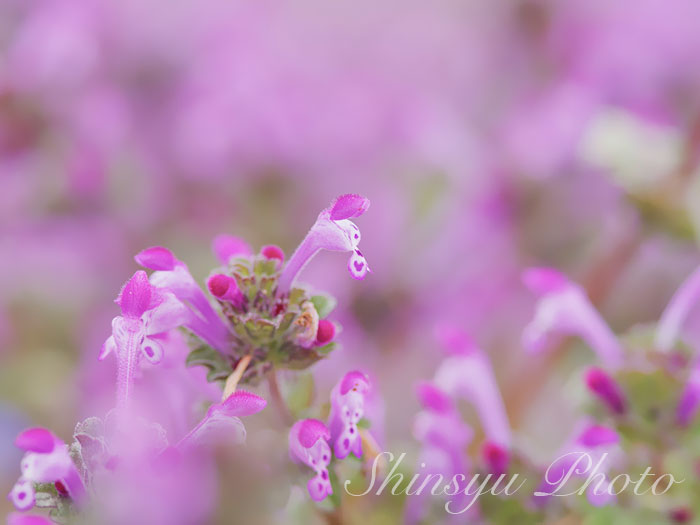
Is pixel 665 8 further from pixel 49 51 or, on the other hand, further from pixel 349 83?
pixel 49 51

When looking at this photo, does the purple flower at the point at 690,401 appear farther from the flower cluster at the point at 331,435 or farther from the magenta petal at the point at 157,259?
the magenta petal at the point at 157,259

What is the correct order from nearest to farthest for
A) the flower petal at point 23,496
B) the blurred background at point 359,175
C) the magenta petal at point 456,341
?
the flower petal at point 23,496 < the magenta petal at point 456,341 < the blurred background at point 359,175

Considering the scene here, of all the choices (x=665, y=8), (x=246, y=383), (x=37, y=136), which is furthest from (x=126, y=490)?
(x=665, y=8)

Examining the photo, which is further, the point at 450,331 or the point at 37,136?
the point at 37,136

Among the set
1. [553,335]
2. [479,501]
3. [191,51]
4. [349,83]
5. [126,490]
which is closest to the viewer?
[126,490]

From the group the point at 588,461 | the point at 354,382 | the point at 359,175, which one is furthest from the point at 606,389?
the point at 359,175

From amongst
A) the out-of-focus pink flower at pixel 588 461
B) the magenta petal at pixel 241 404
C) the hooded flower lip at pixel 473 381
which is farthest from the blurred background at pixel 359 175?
the magenta petal at pixel 241 404

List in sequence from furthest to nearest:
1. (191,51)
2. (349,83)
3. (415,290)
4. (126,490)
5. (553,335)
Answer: (349,83) → (191,51) → (415,290) → (553,335) → (126,490)
